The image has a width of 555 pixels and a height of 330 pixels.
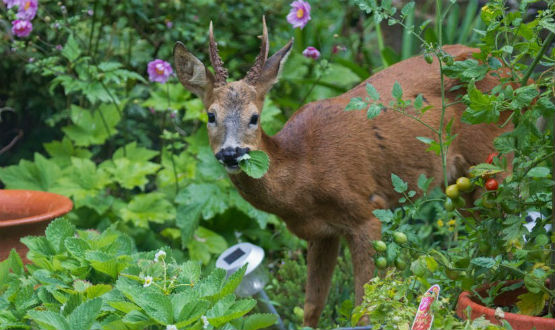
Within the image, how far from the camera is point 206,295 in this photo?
2.34 meters

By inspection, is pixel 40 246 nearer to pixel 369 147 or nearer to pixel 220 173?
pixel 369 147

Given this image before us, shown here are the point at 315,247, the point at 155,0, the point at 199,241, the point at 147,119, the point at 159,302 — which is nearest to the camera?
the point at 159,302

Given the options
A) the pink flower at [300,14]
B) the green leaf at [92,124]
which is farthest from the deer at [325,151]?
the green leaf at [92,124]

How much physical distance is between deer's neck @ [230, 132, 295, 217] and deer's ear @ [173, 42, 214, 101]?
0.34 metres

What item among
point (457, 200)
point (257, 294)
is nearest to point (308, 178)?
point (257, 294)

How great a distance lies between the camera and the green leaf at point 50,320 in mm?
2100

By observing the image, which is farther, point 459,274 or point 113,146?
point 113,146

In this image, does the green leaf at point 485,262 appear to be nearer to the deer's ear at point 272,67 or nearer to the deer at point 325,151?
the deer at point 325,151

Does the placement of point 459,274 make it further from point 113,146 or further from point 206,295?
point 113,146

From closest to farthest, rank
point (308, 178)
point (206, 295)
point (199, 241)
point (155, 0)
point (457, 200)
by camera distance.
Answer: point (206, 295) < point (457, 200) < point (308, 178) < point (199, 241) < point (155, 0)

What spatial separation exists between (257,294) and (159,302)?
1849 mm

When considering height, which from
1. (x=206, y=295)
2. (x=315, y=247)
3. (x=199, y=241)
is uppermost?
(x=206, y=295)

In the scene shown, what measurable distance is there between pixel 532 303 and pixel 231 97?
1.61 m

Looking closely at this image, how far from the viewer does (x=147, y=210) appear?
5.00 metres
